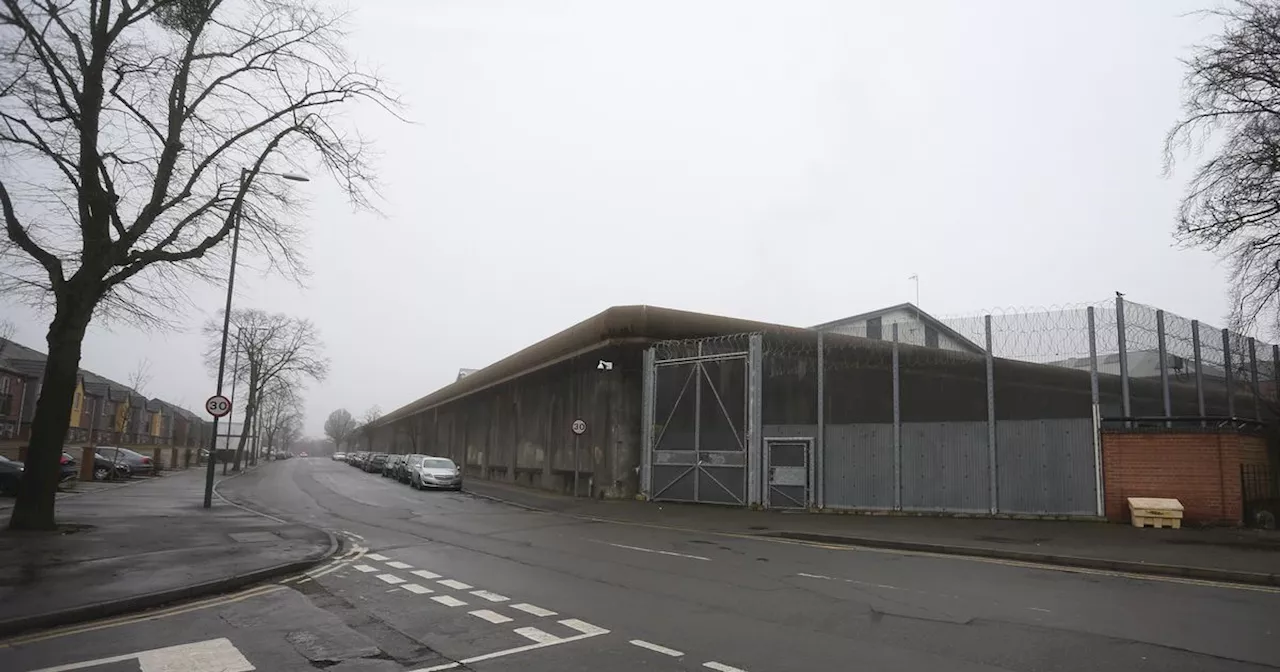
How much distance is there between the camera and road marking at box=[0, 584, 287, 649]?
679 centimetres

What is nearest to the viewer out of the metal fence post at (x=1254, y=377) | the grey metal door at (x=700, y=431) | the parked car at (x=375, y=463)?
the metal fence post at (x=1254, y=377)

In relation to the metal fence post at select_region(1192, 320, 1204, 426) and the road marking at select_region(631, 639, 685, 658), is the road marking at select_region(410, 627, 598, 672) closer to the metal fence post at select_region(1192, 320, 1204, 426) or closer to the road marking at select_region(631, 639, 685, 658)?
the road marking at select_region(631, 639, 685, 658)

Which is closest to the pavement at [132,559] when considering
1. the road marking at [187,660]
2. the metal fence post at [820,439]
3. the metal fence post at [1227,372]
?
the road marking at [187,660]

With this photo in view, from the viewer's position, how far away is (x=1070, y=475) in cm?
1658

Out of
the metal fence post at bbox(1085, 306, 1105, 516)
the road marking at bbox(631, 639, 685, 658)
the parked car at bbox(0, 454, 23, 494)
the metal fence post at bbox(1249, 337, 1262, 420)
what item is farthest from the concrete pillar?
the metal fence post at bbox(1249, 337, 1262, 420)

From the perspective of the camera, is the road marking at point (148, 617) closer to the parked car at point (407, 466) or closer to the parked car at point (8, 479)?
the parked car at point (8, 479)

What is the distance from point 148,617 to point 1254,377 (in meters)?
24.8

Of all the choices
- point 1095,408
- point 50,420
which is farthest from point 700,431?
point 50,420

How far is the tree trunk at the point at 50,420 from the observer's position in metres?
13.2

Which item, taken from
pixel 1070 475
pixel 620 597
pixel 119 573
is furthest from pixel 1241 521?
pixel 119 573

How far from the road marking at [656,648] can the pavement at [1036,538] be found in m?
8.26

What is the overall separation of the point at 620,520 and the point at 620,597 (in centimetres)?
1130

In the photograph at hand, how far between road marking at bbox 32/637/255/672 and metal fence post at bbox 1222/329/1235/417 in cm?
2259

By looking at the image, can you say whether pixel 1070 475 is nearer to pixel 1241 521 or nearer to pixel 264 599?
pixel 1241 521
